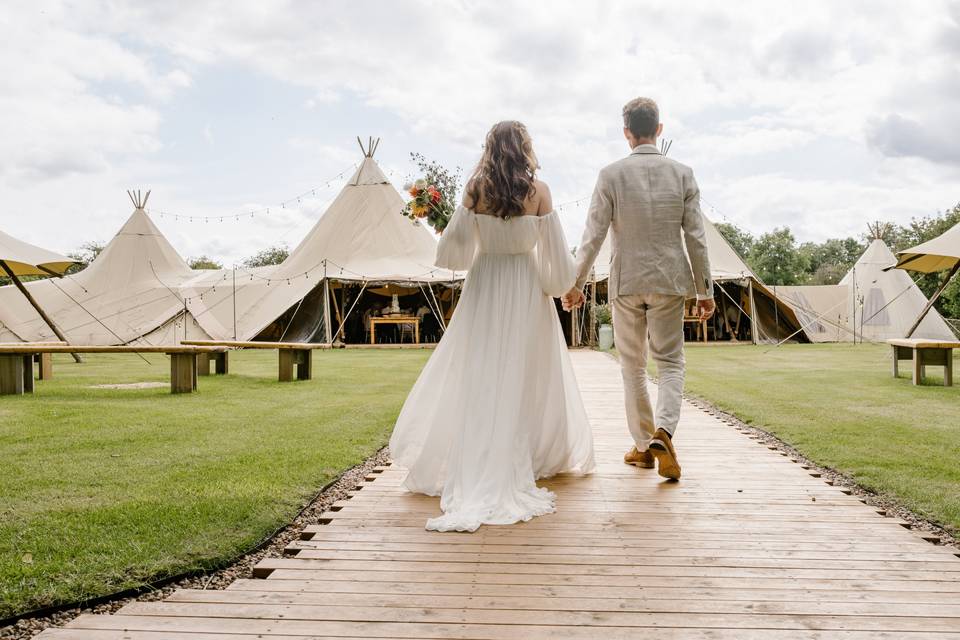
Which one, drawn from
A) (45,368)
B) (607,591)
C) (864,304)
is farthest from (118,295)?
(607,591)

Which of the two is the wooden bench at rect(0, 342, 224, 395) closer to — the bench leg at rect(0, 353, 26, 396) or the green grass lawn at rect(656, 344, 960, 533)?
the bench leg at rect(0, 353, 26, 396)

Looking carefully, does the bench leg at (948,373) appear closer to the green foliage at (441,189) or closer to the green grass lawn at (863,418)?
the green grass lawn at (863,418)

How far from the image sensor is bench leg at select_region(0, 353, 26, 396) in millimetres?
7219

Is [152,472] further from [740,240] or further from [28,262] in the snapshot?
[740,240]

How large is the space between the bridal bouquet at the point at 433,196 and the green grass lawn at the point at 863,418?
2.43 metres

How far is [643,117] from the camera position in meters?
3.55

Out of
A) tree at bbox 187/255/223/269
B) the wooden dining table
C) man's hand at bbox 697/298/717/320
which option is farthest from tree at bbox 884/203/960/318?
tree at bbox 187/255/223/269

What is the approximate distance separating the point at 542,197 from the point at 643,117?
30.5 inches

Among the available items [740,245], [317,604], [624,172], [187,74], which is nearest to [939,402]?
[624,172]

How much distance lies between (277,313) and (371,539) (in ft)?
50.0

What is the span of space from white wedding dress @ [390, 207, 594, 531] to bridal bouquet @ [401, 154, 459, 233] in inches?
18.8

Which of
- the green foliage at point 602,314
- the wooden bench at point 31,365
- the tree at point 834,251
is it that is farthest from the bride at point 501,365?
the tree at point 834,251

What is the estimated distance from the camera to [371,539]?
2.51 meters

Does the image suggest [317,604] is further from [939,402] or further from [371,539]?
[939,402]
